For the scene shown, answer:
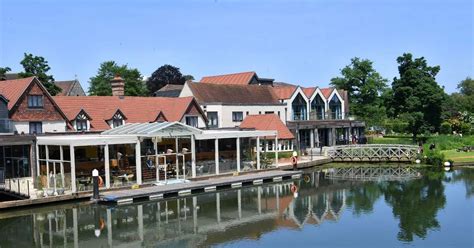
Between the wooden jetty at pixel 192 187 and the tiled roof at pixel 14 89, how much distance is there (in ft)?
28.7

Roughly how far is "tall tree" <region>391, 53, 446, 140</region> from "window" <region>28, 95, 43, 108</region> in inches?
1362

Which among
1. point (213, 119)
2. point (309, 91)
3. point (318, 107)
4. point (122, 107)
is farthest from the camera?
point (318, 107)

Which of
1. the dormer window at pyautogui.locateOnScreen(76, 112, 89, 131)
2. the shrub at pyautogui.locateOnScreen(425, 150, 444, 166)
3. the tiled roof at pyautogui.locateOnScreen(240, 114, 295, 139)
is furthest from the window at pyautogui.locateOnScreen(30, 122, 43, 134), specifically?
the shrub at pyautogui.locateOnScreen(425, 150, 444, 166)

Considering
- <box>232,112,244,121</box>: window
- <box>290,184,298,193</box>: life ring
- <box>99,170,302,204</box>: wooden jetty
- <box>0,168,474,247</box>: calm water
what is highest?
<box>232,112,244,121</box>: window

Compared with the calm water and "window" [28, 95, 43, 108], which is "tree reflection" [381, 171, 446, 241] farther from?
"window" [28, 95, 43, 108]

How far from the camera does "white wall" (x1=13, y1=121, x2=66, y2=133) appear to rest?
3147 centimetres

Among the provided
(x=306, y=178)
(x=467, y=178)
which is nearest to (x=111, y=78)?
(x=306, y=178)

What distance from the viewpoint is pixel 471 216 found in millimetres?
22609

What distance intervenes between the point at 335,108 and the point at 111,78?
3189 cm

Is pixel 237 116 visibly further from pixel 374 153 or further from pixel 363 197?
pixel 363 197

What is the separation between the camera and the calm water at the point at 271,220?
19562mm

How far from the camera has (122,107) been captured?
39406 millimetres

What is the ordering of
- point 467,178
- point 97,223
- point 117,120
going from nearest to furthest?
1. point 97,223
2. point 467,178
3. point 117,120

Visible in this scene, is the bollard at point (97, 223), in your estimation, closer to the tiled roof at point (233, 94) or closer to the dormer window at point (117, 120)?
the dormer window at point (117, 120)
